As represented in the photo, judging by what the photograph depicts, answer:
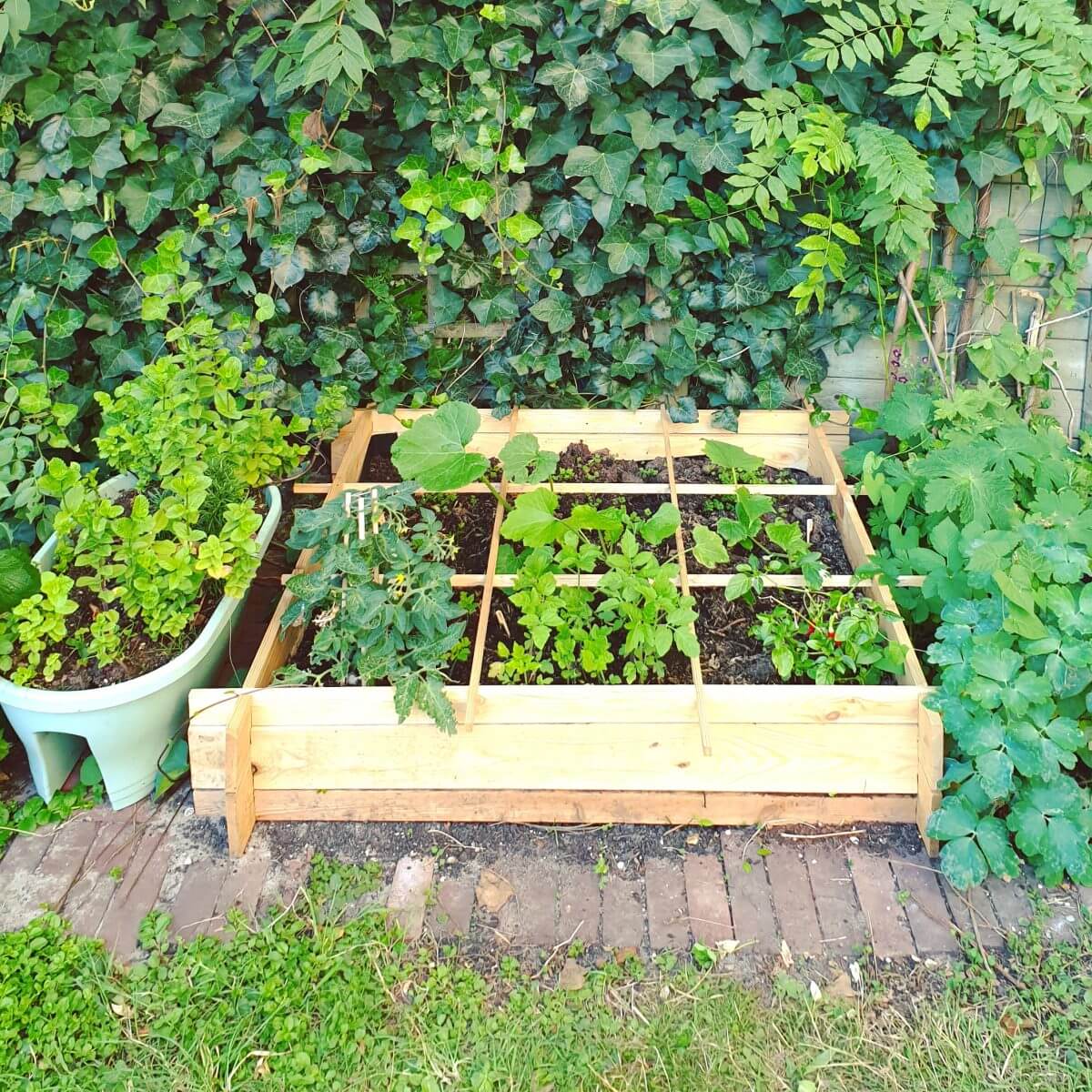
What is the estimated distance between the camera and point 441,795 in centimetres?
224

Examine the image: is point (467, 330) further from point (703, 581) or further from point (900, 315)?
point (900, 315)

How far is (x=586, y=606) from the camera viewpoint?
239 centimetres

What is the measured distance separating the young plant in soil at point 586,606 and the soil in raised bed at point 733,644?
0.54 feet

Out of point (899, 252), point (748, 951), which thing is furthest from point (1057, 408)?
point (748, 951)

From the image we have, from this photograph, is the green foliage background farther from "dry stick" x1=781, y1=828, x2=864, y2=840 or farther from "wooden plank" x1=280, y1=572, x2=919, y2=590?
"dry stick" x1=781, y1=828, x2=864, y2=840

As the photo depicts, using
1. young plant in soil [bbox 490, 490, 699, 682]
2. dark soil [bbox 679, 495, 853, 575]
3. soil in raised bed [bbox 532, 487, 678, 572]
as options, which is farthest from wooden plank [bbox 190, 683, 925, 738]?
soil in raised bed [bbox 532, 487, 678, 572]

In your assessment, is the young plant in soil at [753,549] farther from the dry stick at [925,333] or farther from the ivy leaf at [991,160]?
the ivy leaf at [991,160]

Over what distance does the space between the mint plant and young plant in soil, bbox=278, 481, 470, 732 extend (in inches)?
42.9

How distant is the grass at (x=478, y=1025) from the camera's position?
174 cm

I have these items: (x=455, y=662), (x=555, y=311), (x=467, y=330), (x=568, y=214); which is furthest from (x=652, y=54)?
(x=455, y=662)

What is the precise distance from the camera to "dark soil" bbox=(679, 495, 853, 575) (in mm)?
2773

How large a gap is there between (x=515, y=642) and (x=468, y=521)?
1.90 feet

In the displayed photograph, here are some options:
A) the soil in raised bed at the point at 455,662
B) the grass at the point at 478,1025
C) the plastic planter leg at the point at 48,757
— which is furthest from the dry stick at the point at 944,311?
the plastic planter leg at the point at 48,757

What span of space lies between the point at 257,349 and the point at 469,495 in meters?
0.81
